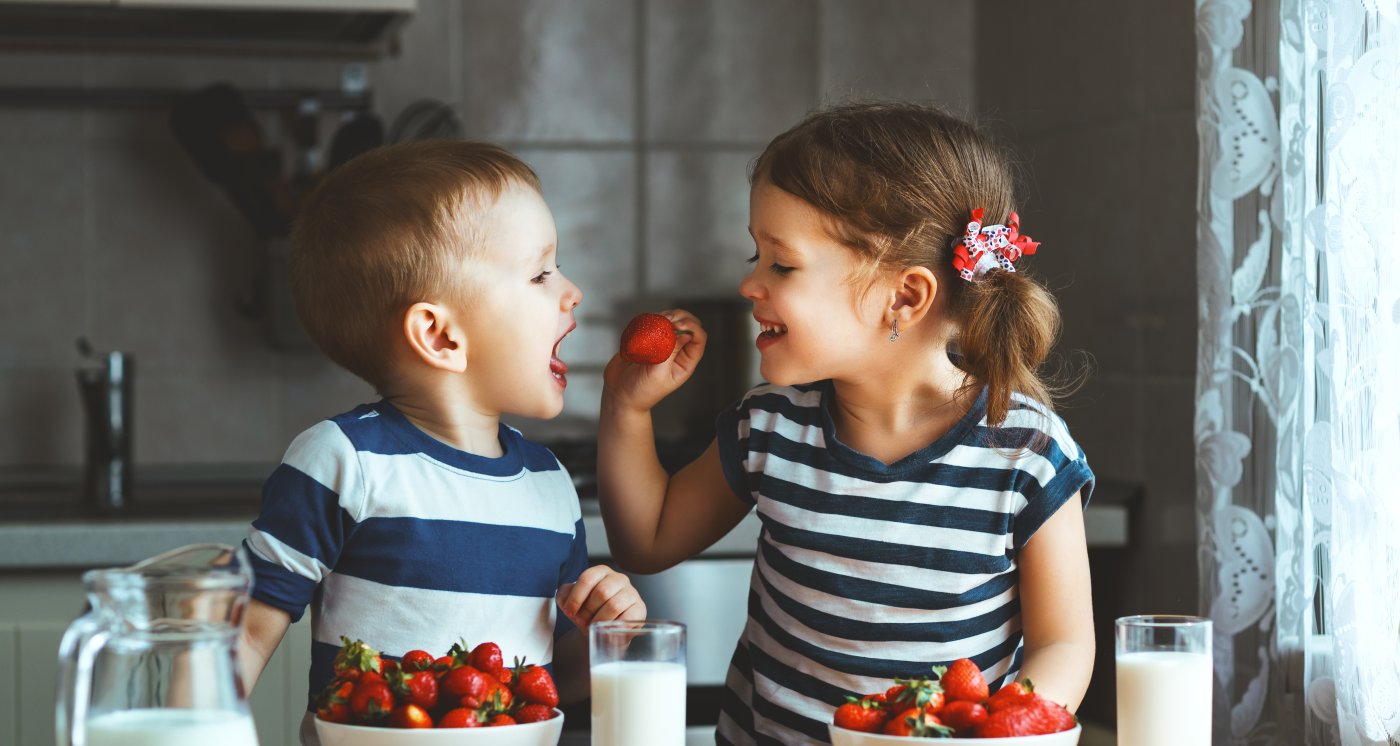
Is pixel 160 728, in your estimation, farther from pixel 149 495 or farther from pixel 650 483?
pixel 149 495

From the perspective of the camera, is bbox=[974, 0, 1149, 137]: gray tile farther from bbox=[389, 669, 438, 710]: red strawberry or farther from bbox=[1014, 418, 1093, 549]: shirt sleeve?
bbox=[389, 669, 438, 710]: red strawberry

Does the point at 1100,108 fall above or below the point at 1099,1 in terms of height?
below

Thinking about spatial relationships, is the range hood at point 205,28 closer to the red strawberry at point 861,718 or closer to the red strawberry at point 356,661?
the red strawberry at point 356,661

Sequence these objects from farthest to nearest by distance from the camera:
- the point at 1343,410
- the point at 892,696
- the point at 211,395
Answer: the point at 211,395 → the point at 1343,410 → the point at 892,696

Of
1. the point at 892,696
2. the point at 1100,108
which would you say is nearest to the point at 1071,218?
the point at 1100,108

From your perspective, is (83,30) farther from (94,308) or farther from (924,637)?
(924,637)

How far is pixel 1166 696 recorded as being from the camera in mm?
842

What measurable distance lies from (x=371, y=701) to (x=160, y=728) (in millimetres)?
138

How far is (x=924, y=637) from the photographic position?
1128 mm

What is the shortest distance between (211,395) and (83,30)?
596 millimetres

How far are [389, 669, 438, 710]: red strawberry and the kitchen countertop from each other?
963 mm

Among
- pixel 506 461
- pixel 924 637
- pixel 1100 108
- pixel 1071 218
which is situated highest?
pixel 1100 108

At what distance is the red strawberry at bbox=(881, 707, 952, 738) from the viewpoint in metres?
0.77

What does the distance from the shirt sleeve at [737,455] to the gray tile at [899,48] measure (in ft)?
4.37
